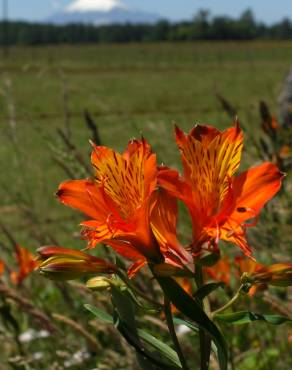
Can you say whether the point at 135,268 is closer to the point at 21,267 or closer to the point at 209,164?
the point at 209,164

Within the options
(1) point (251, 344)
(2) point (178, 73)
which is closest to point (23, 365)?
(1) point (251, 344)

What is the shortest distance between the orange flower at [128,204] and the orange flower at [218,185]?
0.02m

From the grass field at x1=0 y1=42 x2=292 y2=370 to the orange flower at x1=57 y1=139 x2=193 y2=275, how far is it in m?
0.64

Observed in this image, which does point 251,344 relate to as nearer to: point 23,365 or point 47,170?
point 23,365

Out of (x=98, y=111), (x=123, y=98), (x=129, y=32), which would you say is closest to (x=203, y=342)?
(x=98, y=111)

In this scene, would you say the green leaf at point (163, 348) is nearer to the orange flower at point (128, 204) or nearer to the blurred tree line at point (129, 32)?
the orange flower at point (128, 204)

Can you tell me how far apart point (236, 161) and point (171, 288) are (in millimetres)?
134

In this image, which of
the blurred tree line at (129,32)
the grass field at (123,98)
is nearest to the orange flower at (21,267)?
the grass field at (123,98)

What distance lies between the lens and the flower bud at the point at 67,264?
627mm

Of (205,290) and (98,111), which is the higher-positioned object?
(205,290)

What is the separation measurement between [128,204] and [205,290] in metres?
0.11

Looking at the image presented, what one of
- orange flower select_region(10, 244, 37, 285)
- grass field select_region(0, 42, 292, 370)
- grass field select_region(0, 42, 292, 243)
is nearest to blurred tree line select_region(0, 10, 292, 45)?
grass field select_region(0, 42, 292, 370)

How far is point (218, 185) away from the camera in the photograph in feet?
2.14

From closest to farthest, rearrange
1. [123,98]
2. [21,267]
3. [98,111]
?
[21,267] < [98,111] < [123,98]
